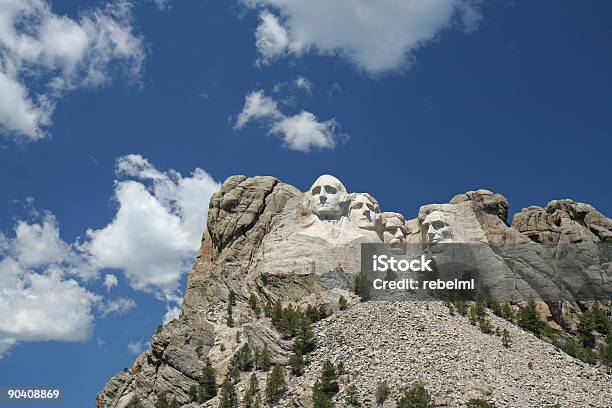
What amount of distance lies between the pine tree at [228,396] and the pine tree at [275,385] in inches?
65.4

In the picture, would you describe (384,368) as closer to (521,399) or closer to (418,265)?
(521,399)

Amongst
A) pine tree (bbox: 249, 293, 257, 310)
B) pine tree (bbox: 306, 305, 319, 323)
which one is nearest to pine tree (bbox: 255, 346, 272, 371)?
pine tree (bbox: 306, 305, 319, 323)

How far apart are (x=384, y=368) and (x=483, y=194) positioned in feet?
62.0

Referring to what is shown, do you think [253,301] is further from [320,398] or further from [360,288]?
[320,398]

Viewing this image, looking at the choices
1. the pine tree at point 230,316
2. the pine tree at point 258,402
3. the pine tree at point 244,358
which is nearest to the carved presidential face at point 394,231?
the pine tree at point 230,316

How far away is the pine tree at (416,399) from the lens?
40.4m

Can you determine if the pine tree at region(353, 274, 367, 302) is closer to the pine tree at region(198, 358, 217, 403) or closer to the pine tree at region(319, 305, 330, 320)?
the pine tree at region(319, 305, 330, 320)

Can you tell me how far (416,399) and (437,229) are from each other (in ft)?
56.6

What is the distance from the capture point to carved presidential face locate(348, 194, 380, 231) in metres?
55.9

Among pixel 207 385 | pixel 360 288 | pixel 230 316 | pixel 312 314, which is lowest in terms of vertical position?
pixel 207 385

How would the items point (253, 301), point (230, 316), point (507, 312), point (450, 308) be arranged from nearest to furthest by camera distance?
point (450, 308) → point (507, 312) → point (230, 316) → point (253, 301)

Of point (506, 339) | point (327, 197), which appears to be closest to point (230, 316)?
point (327, 197)

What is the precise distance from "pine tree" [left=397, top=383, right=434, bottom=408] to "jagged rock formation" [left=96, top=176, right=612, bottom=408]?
5.31 m

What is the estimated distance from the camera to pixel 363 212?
5622 cm
